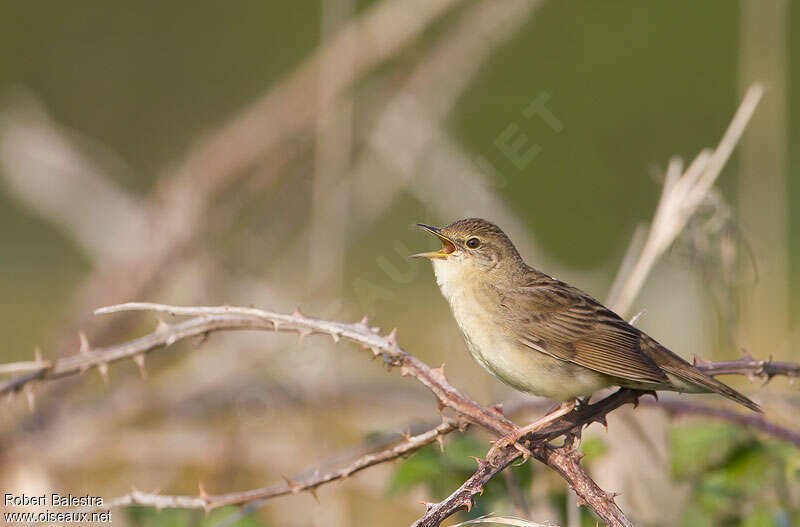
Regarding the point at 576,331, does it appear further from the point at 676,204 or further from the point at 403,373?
the point at 403,373

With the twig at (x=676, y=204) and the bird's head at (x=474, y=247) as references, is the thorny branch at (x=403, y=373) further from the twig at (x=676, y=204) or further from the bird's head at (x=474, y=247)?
the bird's head at (x=474, y=247)

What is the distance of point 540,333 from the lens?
2564 mm

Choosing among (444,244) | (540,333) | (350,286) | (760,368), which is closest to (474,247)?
(444,244)

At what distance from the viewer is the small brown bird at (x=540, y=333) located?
239 cm

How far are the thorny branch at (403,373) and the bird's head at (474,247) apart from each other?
2.16 ft

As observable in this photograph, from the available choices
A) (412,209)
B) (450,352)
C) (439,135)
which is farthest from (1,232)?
(450,352)

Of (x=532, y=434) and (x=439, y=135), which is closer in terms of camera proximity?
(x=532, y=434)

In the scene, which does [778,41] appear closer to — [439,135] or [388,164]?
[439,135]

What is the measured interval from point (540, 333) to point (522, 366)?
0.14 m

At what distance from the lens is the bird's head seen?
285 cm

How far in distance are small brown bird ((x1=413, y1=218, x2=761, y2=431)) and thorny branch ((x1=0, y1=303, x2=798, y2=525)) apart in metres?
0.11

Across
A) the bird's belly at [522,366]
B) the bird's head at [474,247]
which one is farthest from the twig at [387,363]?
the bird's head at [474,247]

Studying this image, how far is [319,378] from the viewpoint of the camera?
3988 millimetres

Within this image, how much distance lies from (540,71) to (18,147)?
16.5ft
